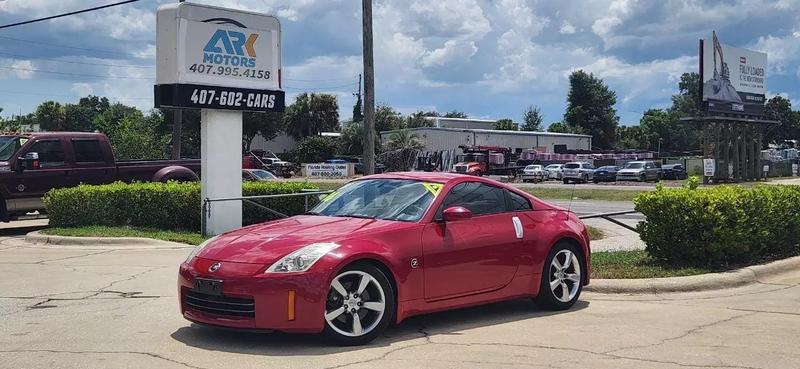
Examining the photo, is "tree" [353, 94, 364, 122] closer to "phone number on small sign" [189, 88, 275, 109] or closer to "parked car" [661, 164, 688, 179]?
"parked car" [661, 164, 688, 179]

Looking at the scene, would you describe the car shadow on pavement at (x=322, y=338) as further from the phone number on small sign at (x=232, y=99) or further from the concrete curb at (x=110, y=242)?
the phone number on small sign at (x=232, y=99)

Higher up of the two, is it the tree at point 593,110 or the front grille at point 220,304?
the tree at point 593,110

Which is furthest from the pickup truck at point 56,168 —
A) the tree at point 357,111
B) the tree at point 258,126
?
the tree at point 357,111

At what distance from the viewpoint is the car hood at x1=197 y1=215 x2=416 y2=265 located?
19.6ft

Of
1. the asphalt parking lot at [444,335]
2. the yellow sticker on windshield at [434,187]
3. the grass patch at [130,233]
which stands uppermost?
the yellow sticker on windshield at [434,187]

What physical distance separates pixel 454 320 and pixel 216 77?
8562 millimetres

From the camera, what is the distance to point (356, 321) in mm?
6051

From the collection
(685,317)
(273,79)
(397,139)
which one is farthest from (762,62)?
(685,317)

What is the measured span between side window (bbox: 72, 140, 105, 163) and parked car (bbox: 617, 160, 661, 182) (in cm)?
4323

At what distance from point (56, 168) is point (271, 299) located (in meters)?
12.0

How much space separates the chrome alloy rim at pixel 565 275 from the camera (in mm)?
7789

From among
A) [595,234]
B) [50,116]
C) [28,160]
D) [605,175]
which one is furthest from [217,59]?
[50,116]

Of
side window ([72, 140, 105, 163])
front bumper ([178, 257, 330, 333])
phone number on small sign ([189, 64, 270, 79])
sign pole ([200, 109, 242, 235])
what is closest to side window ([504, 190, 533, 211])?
front bumper ([178, 257, 330, 333])

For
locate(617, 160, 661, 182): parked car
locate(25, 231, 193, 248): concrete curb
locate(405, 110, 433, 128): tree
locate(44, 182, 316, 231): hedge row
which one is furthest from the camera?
locate(405, 110, 433, 128): tree
